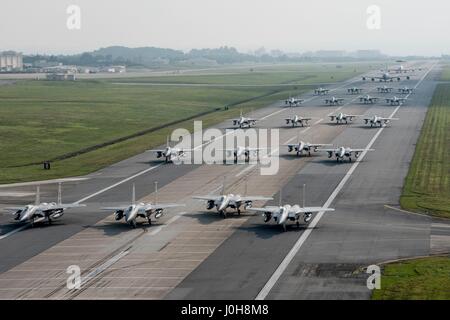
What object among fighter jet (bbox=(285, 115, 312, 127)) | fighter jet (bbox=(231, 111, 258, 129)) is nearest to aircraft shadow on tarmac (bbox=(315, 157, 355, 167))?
fighter jet (bbox=(231, 111, 258, 129))

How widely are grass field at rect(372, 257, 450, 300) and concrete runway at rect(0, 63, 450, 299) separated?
6.91 ft

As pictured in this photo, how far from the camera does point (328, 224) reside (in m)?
84.9

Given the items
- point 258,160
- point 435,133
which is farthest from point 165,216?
point 435,133

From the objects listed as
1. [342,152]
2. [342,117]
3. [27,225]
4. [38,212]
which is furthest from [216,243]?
[342,117]

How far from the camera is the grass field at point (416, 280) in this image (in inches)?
2345

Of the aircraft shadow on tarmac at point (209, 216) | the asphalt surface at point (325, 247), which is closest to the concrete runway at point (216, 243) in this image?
the asphalt surface at point (325, 247)

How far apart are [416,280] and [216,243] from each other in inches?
875

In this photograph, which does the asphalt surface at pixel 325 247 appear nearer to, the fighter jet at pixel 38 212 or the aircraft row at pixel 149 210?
the aircraft row at pixel 149 210

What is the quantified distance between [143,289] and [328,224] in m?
29.3

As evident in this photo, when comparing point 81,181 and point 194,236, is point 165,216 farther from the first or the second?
point 81,181

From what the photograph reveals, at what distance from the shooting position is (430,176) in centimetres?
11262

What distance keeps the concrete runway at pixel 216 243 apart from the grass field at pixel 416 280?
2105mm

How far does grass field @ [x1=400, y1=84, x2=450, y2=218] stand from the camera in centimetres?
9318

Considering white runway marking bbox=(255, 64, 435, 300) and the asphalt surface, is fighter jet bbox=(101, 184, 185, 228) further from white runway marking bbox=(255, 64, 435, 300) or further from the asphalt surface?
white runway marking bbox=(255, 64, 435, 300)
